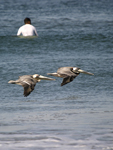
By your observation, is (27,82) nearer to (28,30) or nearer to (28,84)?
(28,84)

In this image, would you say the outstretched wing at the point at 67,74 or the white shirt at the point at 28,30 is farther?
the white shirt at the point at 28,30

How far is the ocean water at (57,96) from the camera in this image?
8.54m

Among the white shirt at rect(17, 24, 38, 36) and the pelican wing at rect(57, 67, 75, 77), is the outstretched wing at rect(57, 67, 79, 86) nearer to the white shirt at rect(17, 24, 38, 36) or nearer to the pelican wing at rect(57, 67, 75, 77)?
the pelican wing at rect(57, 67, 75, 77)

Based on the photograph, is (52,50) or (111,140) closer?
(111,140)

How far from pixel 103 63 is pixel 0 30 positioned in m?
8.38

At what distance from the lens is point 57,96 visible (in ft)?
37.8

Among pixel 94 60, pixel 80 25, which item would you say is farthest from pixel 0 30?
pixel 94 60

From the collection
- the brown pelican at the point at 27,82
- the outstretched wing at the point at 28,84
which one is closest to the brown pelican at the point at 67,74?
the brown pelican at the point at 27,82

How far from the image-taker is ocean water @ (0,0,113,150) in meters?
8.54

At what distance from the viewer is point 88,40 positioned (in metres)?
19.3

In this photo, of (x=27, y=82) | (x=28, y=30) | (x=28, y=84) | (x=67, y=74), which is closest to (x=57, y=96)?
(x=67, y=74)

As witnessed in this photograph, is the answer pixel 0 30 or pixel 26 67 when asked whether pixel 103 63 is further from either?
pixel 0 30

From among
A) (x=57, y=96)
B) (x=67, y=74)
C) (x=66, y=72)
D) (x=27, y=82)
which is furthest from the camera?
(x=57, y=96)

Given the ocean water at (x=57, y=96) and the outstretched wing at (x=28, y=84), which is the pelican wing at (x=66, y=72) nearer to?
the outstretched wing at (x=28, y=84)
